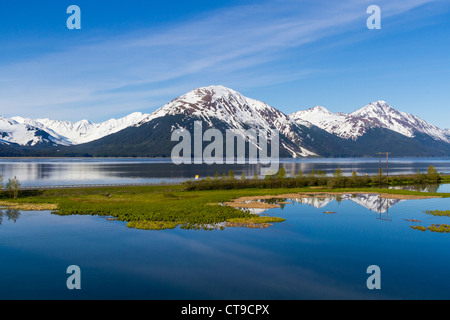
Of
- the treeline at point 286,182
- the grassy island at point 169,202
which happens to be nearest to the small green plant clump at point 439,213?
the grassy island at point 169,202

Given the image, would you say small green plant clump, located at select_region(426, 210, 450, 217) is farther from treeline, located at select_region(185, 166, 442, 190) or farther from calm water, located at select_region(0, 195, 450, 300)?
treeline, located at select_region(185, 166, 442, 190)

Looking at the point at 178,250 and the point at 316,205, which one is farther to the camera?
the point at 316,205

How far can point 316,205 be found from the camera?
8956cm

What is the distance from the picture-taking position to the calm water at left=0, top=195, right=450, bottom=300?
34.6 metres

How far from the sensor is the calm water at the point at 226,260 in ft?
113

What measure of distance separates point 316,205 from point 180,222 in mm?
38239

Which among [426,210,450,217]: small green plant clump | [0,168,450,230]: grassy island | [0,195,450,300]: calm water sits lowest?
[0,195,450,300]: calm water

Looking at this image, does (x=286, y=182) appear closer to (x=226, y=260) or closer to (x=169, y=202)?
(x=169, y=202)

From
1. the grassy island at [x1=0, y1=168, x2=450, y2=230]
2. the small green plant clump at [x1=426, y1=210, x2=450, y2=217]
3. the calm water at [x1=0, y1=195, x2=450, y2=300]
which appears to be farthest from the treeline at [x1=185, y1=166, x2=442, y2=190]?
the calm water at [x1=0, y1=195, x2=450, y2=300]

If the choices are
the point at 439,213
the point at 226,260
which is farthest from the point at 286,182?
the point at 226,260

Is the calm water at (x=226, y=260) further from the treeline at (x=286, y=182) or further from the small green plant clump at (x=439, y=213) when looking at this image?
the treeline at (x=286, y=182)
